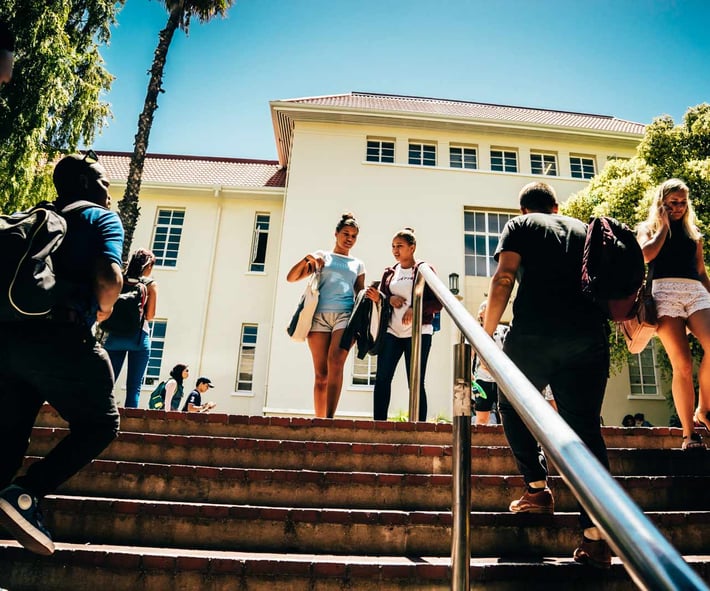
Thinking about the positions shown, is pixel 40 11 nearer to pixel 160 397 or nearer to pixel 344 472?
pixel 160 397

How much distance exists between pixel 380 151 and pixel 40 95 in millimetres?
10196

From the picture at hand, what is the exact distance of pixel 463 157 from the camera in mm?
17250

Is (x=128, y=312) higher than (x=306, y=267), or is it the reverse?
(x=306, y=267)

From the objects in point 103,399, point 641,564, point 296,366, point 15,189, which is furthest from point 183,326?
point 641,564

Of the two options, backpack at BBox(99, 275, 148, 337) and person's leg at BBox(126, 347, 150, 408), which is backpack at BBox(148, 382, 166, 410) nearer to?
person's leg at BBox(126, 347, 150, 408)

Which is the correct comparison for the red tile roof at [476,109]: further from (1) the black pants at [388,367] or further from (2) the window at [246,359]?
(1) the black pants at [388,367]

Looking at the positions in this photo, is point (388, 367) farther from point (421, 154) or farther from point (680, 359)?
point (421, 154)

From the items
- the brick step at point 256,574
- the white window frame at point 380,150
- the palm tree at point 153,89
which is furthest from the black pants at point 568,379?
the white window frame at point 380,150

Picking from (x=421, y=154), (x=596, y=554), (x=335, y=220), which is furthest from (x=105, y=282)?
(x=421, y=154)

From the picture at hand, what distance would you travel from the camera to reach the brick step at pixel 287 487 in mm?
2977

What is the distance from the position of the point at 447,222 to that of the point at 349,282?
11.8m

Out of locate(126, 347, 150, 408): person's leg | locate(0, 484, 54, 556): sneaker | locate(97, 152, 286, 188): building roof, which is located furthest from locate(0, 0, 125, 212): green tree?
locate(0, 484, 54, 556): sneaker

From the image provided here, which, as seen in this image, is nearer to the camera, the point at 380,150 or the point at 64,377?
A: the point at 64,377

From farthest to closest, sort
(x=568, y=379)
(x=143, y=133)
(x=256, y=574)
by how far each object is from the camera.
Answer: (x=143, y=133), (x=568, y=379), (x=256, y=574)
